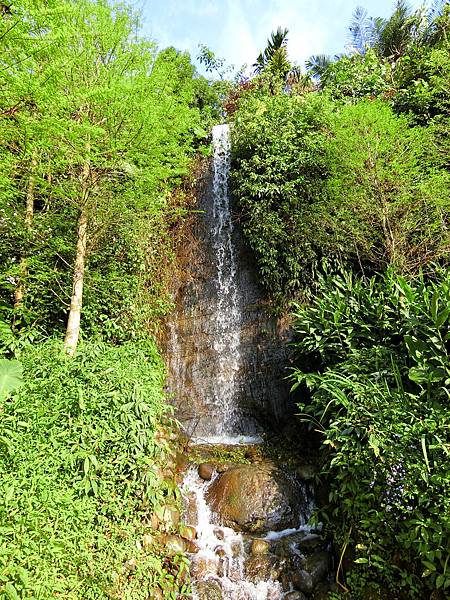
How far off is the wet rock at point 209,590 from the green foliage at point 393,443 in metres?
1.43

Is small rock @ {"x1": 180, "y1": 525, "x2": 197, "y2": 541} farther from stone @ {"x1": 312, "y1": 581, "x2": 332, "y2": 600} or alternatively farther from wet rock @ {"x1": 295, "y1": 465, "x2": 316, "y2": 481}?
wet rock @ {"x1": 295, "y1": 465, "x2": 316, "y2": 481}

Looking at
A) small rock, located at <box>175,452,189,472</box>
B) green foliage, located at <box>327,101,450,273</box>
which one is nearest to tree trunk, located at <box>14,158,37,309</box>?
small rock, located at <box>175,452,189,472</box>

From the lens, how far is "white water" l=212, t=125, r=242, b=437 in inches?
283

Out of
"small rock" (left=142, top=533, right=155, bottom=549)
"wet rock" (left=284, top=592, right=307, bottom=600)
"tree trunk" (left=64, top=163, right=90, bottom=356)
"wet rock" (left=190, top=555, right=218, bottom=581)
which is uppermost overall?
"tree trunk" (left=64, top=163, right=90, bottom=356)

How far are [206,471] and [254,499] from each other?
0.89 meters

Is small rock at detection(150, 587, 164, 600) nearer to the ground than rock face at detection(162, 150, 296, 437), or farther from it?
nearer to the ground

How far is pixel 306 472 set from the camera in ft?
17.5

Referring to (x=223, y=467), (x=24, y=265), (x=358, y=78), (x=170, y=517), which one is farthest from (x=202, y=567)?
(x=358, y=78)

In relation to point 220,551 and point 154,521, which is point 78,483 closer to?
point 154,521

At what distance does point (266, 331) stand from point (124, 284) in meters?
3.00

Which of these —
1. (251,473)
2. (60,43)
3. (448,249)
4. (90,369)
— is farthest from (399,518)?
(60,43)

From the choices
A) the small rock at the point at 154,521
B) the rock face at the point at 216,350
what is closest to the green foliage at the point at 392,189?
the rock face at the point at 216,350

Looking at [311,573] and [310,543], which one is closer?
[311,573]

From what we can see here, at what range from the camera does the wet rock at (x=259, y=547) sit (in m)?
4.37
